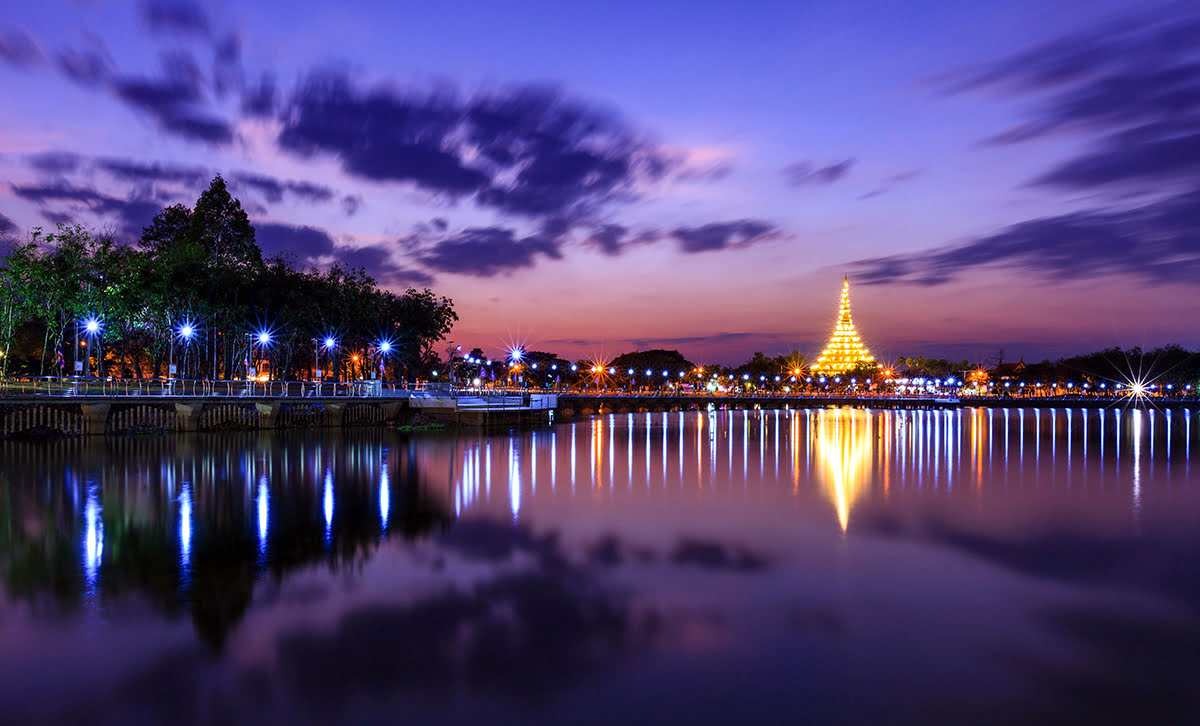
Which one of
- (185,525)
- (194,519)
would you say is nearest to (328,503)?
(194,519)

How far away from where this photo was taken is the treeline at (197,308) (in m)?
48.7

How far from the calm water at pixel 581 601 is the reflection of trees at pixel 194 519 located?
0.12 metres

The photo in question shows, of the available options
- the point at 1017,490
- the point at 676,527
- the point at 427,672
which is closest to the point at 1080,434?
the point at 1017,490

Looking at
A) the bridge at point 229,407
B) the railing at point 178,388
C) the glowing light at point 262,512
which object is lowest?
the glowing light at point 262,512

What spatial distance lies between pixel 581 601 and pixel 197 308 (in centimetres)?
5163

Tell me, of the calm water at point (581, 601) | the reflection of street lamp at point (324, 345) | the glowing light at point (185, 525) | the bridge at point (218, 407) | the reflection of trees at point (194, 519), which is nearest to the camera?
the calm water at point (581, 601)

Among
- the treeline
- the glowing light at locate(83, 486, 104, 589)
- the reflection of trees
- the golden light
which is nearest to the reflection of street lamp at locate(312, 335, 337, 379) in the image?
the treeline

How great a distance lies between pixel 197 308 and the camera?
54.8 m

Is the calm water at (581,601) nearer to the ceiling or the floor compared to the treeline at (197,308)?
nearer to the floor

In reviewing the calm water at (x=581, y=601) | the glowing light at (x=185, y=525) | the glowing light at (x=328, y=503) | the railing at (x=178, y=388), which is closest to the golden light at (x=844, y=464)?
the calm water at (x=581, y=601)

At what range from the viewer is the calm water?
9398 millimetres

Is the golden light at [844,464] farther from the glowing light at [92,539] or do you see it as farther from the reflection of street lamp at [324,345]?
the reflection of street lamp at [324,345]

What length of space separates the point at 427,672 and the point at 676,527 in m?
11.7

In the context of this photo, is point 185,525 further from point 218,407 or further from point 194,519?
point 218,407
